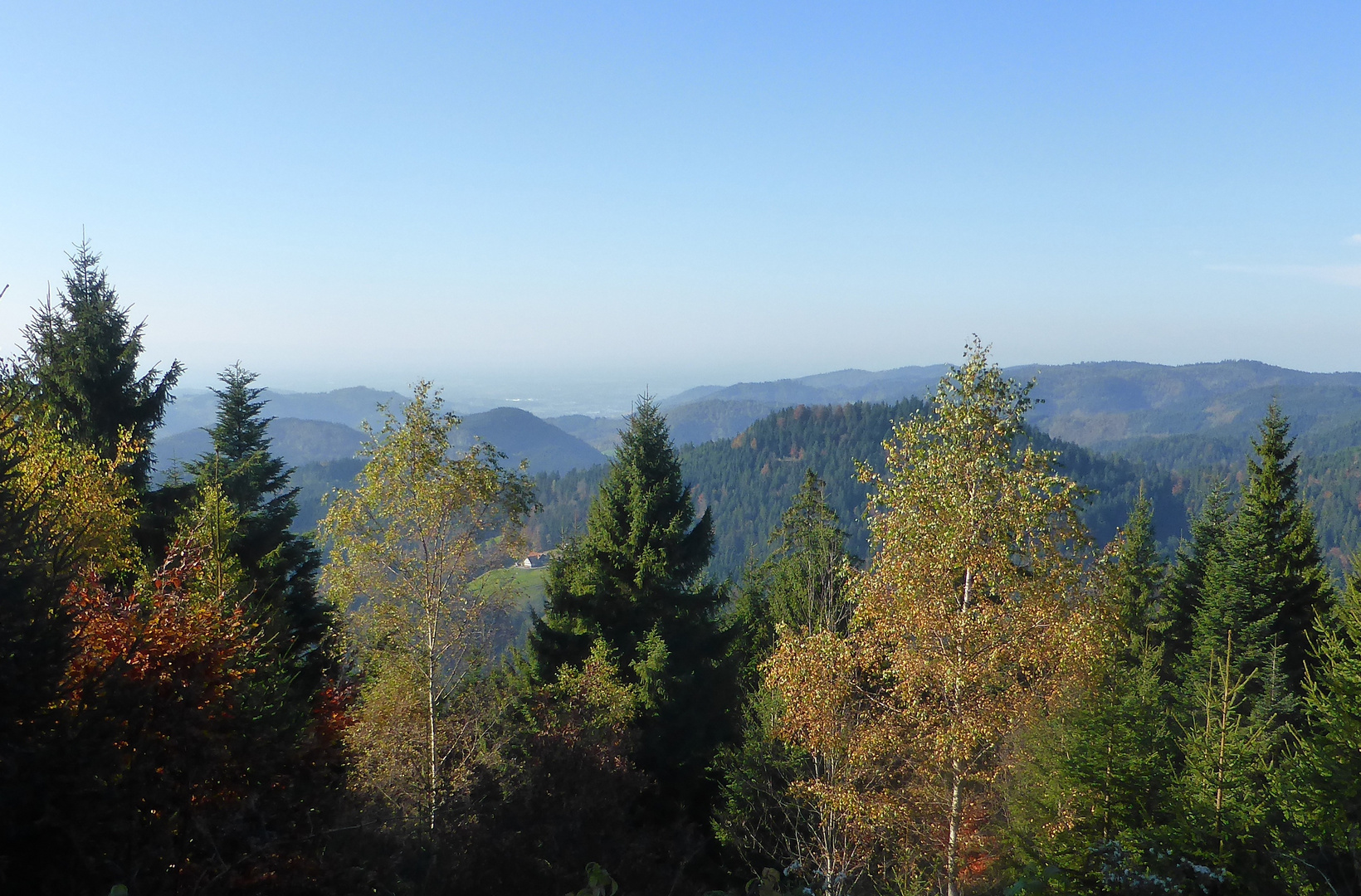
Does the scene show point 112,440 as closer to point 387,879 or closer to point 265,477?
point 265,477

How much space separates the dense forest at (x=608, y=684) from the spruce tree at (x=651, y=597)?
118 mm

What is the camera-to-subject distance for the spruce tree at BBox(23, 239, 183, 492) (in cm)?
1912

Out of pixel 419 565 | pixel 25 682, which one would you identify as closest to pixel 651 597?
pixel 419 565

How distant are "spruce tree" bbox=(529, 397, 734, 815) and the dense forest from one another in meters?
0.12

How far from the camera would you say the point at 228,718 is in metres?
7.65

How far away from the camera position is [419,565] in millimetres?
15367

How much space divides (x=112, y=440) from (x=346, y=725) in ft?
43.1

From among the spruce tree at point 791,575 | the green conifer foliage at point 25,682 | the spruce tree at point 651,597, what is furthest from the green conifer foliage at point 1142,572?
the green conifer foliage at point 25,682

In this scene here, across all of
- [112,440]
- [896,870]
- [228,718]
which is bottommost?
[896,870]

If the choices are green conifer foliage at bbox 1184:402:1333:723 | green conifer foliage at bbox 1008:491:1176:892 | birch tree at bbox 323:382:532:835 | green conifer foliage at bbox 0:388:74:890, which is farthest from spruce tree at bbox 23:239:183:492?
green conifer foliage at bbox 1184:402:1333:723

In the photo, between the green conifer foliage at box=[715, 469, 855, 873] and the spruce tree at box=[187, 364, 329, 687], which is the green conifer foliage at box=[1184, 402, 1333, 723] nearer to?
the green conifer foliage at box=[715, 469, 855, 873]

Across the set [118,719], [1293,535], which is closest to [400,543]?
[118,719]

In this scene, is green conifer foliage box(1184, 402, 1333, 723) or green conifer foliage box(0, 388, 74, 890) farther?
green conifer foliage box(1184, 402, 1333, 723)

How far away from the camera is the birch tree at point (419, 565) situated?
48.9 ft
